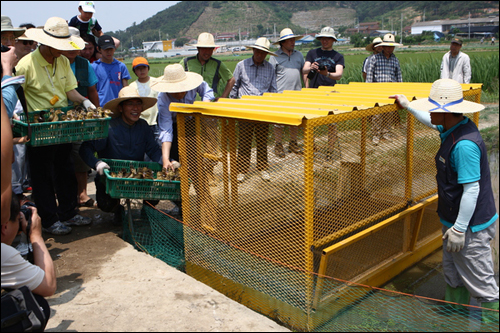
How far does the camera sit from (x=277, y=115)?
3.50 meters

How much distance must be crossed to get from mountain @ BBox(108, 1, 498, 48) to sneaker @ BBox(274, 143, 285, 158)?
391 feet

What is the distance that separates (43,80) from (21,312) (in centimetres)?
307

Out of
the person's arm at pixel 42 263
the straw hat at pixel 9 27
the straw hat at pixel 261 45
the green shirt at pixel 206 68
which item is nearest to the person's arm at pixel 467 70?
the straw hat at pixel 261 45

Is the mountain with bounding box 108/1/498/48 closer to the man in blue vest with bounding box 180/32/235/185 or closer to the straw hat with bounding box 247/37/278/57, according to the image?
the straw hat with bounding box 247/37/278/57

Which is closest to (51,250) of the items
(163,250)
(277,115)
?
(163,250)

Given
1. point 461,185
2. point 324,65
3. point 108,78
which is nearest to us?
point 461,185

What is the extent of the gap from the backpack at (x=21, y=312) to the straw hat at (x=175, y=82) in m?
2.98

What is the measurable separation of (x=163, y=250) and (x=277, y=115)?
7.68ft

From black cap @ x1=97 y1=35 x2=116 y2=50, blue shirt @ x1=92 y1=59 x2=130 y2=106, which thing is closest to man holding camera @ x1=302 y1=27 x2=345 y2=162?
blue shirt @ x1=92 y1=59 x2=130 y2=106

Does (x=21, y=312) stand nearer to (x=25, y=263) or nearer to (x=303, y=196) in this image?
(x=25, y=263)

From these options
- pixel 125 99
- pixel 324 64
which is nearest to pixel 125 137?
pixel 125 99

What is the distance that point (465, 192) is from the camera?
3484 mm

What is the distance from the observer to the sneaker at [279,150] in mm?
3744

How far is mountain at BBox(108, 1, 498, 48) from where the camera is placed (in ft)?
443
